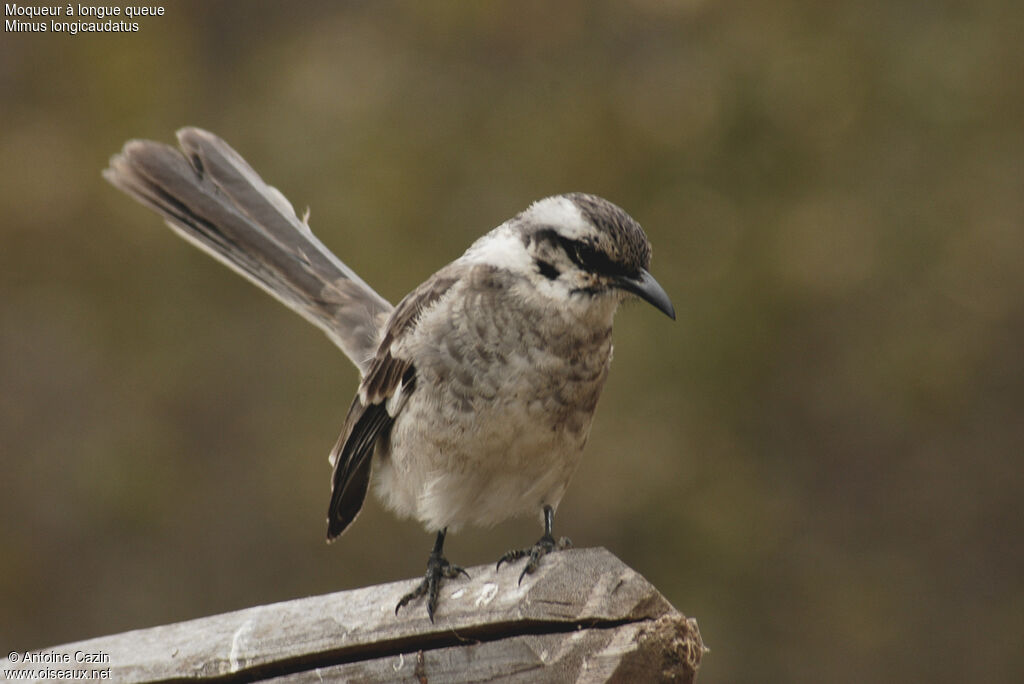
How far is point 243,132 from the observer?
723cm

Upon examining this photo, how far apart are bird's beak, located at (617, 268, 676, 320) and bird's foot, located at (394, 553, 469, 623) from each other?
31.2 inches

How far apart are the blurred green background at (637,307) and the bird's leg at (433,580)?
11.8 ft

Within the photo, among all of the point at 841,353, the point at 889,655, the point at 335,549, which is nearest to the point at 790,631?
the point at 889,655

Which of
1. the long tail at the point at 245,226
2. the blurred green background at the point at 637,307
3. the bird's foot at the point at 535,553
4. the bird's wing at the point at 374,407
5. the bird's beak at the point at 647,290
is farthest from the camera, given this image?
the blurred green background at the point at 637,307

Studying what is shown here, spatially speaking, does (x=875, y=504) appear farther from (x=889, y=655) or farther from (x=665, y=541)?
(x=665, y=541)

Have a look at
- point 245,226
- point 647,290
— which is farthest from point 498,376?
point 245,226

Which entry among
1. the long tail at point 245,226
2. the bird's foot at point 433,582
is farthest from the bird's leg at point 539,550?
the long tail at point 245,226

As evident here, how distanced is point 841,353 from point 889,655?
1.74 m

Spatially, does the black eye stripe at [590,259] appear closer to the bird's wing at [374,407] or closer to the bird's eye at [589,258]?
the bird's eye at [589,258]

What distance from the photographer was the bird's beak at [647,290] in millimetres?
2980

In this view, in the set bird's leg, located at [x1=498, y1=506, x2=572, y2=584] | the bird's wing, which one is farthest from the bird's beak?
bird's leg, located at [x1=498, y1=506, x2=572, y2=584]

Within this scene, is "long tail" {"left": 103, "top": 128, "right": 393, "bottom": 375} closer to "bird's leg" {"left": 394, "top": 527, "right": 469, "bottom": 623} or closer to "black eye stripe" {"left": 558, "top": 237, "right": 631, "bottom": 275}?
"black eye stripe" {"left": 558, "top": 237, "right": 631, "bottom": 275}

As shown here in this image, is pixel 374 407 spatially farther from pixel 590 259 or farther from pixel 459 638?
pixel 459 638

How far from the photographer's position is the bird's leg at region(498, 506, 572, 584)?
2390 millimetres
